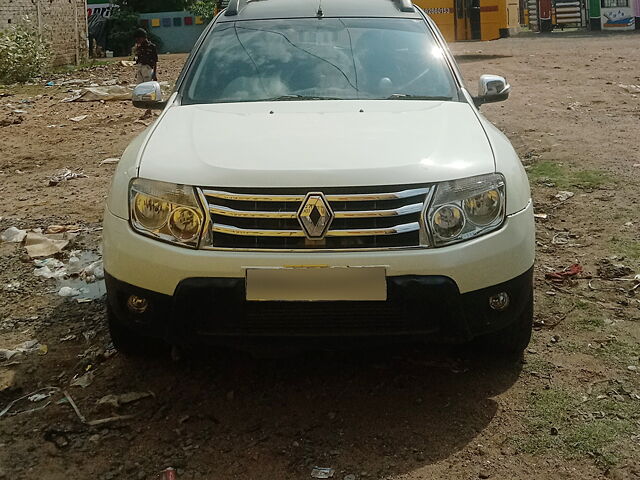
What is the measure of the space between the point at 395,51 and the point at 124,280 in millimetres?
1999

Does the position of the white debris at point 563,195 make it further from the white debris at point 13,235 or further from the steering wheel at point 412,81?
the white debris at point 13,235

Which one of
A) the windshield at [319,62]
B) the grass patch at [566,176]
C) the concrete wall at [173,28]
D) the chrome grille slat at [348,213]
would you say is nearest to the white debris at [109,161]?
the windshield at [319,62]

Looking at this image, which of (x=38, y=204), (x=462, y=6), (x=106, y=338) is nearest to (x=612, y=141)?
(x=38, y=204)

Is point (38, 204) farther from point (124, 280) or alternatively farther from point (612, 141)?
point (612, 141)

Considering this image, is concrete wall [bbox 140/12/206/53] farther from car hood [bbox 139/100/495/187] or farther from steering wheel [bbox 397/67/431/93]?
car hood [bbox 139/100/495/187]

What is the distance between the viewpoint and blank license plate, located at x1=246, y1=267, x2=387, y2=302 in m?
2.79

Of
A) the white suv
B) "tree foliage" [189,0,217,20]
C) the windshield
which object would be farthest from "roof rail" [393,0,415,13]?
"tree foliage" [189,0,217,20]

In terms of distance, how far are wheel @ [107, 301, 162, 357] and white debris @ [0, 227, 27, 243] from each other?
2.35 m

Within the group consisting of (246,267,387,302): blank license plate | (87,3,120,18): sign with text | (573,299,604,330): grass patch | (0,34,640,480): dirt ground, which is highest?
(87,3,120,18): sign with text

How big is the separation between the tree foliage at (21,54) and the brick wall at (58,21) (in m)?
0.42

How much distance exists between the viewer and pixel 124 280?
3000 mm

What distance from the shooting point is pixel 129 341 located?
337cm

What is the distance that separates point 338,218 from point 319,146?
365 mm

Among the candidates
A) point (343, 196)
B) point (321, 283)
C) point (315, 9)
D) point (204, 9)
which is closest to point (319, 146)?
point (343, 196)
